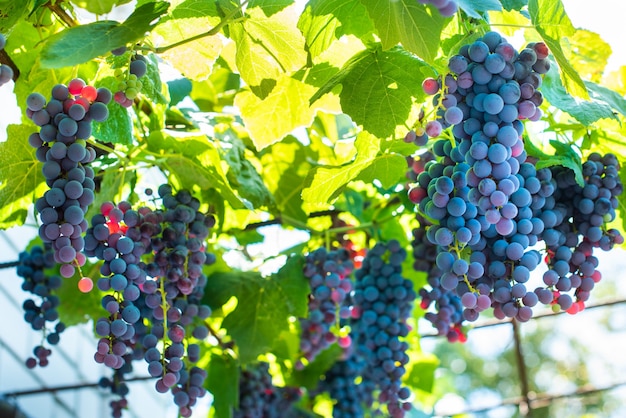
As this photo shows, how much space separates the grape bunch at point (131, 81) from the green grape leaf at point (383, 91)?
28 cm

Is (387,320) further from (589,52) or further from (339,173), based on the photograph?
(589,52)

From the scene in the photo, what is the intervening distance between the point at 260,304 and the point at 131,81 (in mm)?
747

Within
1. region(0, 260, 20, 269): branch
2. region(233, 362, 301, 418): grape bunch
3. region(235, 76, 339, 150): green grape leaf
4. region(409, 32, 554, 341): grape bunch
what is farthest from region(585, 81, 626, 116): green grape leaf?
region(0, 260, 20, 269): branch

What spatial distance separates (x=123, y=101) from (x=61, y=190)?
0.59 ft

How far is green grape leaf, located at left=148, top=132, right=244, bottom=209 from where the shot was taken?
1.55 metres

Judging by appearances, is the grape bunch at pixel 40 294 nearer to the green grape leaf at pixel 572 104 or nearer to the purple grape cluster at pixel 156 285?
the purple grape cluster at pixel 156 285

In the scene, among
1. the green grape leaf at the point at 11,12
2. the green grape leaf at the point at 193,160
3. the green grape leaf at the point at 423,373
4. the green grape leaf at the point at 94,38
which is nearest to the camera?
the green grape leaf at the point at 94,38

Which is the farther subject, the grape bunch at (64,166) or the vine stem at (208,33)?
the vine stem at (208,33)

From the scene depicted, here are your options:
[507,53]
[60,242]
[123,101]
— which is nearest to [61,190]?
[60,242]

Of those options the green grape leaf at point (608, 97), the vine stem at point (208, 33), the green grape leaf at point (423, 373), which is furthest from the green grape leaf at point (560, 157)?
the green grape leaf at point (423, 373)

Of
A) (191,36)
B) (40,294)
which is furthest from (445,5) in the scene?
(40,294)

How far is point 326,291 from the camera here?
71.5 inches

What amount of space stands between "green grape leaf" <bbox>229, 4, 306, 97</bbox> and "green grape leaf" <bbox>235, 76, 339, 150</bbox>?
0.34 feet

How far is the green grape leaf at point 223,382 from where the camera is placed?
1986mm
